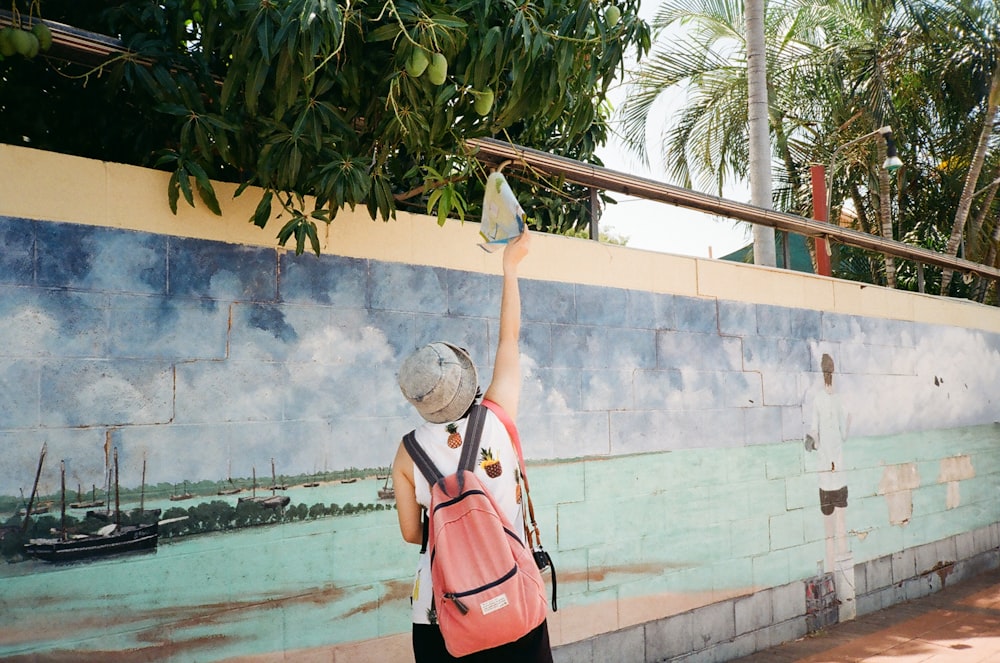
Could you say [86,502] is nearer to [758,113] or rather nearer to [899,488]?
[899,488]

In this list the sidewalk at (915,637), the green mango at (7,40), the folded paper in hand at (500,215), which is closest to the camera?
the folded paper in hand at (500,215)

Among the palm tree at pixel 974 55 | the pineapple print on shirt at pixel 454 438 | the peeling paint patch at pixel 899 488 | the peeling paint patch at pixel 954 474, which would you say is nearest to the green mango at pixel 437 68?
the pineapple print on shirt at pixel 454 438

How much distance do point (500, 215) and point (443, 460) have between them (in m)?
0.83

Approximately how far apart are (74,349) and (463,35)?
1665 millimetres

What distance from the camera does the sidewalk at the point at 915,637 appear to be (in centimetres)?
551

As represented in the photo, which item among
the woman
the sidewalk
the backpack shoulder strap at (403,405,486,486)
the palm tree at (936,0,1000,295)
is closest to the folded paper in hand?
the woman

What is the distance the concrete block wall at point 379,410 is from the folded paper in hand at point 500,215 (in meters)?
1.07

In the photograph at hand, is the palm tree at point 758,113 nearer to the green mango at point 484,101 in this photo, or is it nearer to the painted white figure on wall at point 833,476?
the painted white figure on wall at point 833,476

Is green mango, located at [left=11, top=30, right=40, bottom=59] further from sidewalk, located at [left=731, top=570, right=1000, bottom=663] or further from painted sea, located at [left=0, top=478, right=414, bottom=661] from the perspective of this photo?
sidewalk, located at [left=731, top=570, right=1000, bottom=663]

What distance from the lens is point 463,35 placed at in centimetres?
302

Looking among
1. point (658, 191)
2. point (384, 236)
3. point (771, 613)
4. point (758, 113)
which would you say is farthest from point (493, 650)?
point (758, 113)

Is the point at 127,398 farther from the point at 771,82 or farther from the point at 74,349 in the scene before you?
the point at 771,82

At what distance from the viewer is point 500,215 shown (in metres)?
2.85

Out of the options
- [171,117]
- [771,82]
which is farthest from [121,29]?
[771,82]
